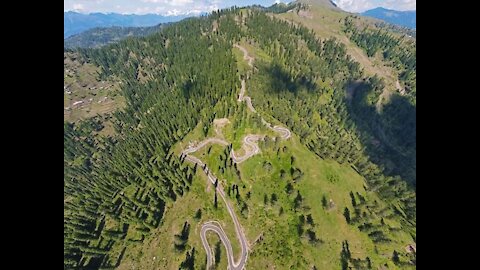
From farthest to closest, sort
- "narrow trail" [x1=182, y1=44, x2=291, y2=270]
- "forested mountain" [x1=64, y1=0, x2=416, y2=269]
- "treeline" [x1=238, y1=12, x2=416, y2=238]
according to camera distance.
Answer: "treeline" [x1=238, y1=12, x2=416, y2=238], "forested mountain" [x1=64, y1=0, x2=416, y2=269], "narrow trail" [x1=182, y1=44, x2=291, y2=270]

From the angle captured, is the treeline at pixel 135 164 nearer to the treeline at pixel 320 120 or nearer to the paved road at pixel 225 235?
the paved road at pixel 225 235

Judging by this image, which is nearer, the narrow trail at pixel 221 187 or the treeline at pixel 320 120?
the narrow trail at pixel 221 187

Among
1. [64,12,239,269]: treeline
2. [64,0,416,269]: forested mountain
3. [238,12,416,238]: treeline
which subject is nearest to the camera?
[64,0,416,269]: forested mountain

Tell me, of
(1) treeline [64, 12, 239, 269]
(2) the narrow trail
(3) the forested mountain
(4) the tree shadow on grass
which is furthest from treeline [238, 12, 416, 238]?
(1) treeline [64, 12, 239, 269]

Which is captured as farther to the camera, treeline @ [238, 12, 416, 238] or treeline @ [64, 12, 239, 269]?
treeline @ [238, 12, 416, 238]

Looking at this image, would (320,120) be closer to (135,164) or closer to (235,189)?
(235,189)

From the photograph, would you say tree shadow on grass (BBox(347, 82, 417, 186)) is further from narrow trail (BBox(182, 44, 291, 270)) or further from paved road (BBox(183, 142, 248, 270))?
paved road (BBox(183, 142, 248, 270))

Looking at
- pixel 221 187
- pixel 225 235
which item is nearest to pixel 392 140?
pixel 221 187

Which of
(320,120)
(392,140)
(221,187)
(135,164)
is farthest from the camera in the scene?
(392,140)

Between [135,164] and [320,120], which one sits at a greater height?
[320,120]

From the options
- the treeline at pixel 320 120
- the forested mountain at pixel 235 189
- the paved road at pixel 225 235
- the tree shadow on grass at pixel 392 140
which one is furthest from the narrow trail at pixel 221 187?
the tree shadow on grass at pixel 392 140
